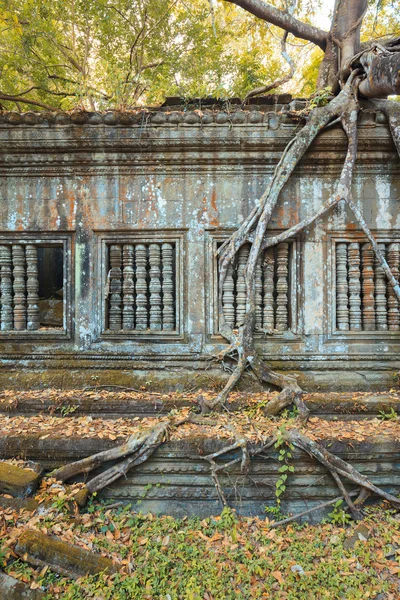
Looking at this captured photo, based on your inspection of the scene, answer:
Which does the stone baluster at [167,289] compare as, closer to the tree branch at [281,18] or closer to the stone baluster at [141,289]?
the stone baluster at [141,289]

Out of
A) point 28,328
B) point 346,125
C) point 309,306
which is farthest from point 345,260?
point 28,328

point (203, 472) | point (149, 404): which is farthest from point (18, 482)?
point (203, 472)

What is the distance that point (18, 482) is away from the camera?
2.56 m

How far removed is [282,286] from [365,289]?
0.85m

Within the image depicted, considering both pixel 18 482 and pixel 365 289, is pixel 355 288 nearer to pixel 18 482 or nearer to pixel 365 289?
pixel 365 289

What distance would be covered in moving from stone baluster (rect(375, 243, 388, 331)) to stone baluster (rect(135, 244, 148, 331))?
2385mm

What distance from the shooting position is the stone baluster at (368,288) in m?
3.65

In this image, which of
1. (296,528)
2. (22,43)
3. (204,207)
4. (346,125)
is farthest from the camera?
(22,43)

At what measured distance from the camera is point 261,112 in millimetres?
3539

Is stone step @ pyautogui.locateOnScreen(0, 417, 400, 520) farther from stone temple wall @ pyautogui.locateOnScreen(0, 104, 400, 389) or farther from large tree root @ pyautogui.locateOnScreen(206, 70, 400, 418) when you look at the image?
stone temple wall @ pyautogui.locateOnScreen(0, 104, 400, 389)

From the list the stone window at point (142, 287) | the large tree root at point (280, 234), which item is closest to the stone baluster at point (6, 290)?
the stone window at point (142, 287)

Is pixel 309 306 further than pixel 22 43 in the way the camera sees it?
No

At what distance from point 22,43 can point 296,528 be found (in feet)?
23.5

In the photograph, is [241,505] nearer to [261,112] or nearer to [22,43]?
[261,112]
